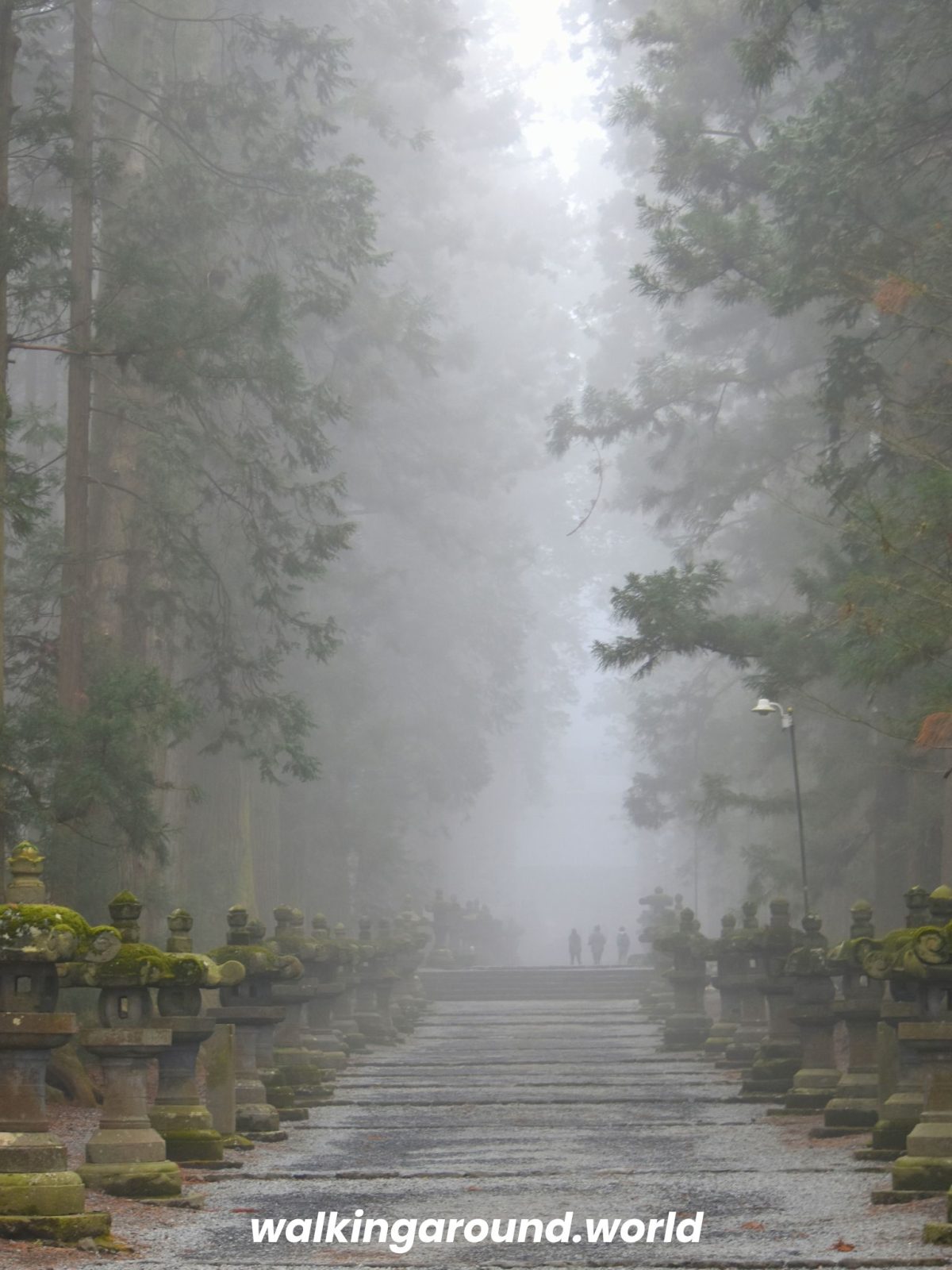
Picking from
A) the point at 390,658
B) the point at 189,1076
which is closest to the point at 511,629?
the point at 390,658

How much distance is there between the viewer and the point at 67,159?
59.0ft

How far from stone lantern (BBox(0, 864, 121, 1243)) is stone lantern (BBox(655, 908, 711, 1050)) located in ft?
53.4

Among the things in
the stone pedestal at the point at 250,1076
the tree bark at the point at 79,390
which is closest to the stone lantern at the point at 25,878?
the stone pedestal at the point at 250,1076

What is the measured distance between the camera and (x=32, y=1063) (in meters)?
9.62

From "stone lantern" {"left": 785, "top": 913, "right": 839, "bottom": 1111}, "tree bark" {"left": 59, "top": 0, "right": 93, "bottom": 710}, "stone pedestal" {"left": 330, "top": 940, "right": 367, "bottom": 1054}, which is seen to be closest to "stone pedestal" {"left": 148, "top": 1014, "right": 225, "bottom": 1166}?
"stone lantern" {"left": 785, "top": 913, "right": 839, "bottom": 1111}

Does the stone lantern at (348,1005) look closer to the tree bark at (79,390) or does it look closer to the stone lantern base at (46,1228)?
the tree bark at (79,390)

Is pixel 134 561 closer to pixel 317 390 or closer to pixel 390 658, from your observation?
pixel 317 390

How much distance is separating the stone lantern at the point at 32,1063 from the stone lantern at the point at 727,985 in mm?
11963

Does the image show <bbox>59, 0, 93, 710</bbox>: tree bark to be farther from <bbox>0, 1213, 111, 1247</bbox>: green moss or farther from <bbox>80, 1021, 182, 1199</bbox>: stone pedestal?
<bbox>0, 1213, 111, 1247</bbox>: green moss

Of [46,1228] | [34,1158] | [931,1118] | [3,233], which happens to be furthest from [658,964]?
[46,1228]

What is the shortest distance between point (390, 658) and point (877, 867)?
64.0 feet

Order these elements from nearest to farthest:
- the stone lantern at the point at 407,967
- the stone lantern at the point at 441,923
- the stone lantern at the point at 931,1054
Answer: the stone lantern at the point at 931,1054 < the stone lantern at the point at 407,967 < the stone lantern at the point at 441,923

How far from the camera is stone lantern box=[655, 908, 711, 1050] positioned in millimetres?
25609

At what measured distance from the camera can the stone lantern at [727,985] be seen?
22391mm
